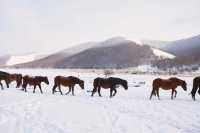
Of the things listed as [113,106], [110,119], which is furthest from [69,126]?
[113,106]

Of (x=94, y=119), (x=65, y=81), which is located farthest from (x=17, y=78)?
(x=94, y=119)

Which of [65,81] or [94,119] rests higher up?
[65,81]

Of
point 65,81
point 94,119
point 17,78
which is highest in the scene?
point 17,78

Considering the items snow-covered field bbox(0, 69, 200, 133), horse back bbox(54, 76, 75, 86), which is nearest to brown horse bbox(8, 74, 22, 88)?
horse back bbox(54, 76, 75, 86)

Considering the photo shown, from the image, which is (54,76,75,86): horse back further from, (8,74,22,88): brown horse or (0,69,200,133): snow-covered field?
(0,69,200,133): snow-covered field

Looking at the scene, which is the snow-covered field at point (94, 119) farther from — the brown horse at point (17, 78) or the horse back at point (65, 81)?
the brown horse at point (17, 78)

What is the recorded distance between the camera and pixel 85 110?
12.1 meters

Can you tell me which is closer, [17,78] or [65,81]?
[65,81]

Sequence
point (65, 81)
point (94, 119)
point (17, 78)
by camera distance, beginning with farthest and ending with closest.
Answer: point (17, 78)
point (65, 81)
point (94, 119)

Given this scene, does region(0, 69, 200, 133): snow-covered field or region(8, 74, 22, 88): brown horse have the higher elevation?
region(8, 74, 22, 88): brown horse

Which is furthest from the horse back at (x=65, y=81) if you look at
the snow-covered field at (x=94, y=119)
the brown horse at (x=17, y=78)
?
the snow-covered field at (x=94, y=119)

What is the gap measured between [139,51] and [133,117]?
131630 millimetres

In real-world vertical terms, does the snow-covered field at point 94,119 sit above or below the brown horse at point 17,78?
below

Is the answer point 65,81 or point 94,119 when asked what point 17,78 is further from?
point 94,119
